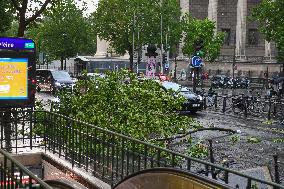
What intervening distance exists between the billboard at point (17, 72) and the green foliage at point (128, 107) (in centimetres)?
153

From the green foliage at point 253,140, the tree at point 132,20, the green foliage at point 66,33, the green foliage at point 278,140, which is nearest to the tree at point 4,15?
the green foliage at point 253,140

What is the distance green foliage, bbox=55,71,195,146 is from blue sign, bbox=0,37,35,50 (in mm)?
2160

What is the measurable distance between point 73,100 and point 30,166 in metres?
2.48

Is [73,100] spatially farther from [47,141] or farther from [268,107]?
[268,107]

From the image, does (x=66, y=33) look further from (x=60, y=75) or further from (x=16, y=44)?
(x=16, y=44)

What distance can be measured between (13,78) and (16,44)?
2.62ft

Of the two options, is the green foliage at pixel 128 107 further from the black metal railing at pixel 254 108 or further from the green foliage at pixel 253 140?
the black metal railing at pixel 254 108

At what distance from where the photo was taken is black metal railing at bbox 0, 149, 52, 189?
16.9 ft

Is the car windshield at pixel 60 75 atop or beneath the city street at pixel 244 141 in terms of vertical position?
atop

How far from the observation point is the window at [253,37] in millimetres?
80625

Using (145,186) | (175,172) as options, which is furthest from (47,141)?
(175,172)

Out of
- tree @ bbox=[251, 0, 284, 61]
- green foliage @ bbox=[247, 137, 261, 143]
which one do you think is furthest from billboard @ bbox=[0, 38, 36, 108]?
tree @ bbox=[251, 0, 284, 61]

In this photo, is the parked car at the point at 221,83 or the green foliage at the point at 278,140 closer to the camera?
the green foliage at the point at 278,140

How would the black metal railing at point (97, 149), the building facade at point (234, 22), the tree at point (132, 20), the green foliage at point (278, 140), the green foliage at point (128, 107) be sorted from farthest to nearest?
1. the building facade at point (234, 22)
2. the tree at point (132, 20)
3. the green foliage at point (278, 140)
4. the green foliage at point (128, 107)
5. the black metal railing at point (97, 149)
